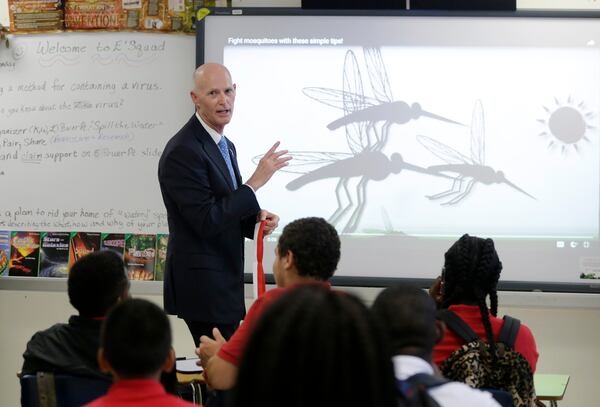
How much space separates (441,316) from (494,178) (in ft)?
6.25

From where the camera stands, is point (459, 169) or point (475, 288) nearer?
point (475, 288)

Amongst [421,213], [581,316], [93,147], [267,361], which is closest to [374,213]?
[421,213]

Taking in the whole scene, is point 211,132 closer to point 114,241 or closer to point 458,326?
point 458,326

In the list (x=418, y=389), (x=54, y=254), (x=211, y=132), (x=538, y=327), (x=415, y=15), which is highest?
(x=415, y=15)

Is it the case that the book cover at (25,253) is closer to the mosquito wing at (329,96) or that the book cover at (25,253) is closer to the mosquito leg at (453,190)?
the mosquito wing at (329,96)

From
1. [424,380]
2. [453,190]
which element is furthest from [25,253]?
[424,380]

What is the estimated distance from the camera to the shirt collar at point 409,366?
1406 mm

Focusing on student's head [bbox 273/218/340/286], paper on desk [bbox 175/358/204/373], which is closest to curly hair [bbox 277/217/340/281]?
student's head [bbox 273/218/340/286]

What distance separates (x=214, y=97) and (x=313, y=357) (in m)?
2.26

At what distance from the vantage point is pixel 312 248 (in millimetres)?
2227

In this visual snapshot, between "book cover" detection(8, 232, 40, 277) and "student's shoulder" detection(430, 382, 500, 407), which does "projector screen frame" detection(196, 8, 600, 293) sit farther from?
"student's shoulder" detection(430, 382, 500, 407)

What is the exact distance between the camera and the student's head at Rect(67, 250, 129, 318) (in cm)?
217

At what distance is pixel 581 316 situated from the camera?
4188 millimetres

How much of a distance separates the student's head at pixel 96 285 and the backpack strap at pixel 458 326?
0.89m
